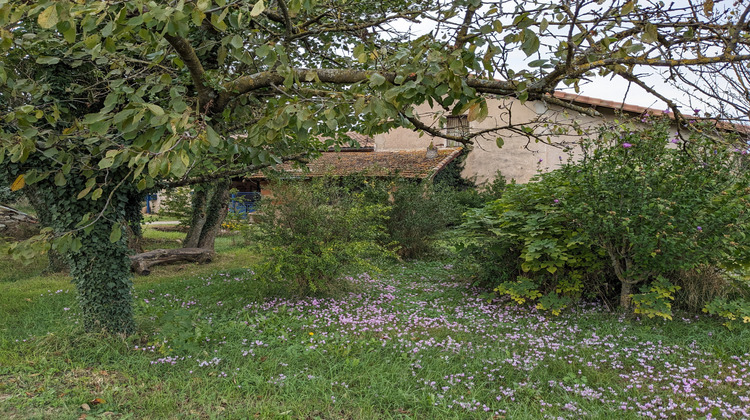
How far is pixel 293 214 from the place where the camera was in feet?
18.7

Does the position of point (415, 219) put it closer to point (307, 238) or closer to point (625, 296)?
point (307, 238)

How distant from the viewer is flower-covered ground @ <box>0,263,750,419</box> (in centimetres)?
286

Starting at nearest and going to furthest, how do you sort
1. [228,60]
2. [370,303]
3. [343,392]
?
[343,392] < [228,60] < [370,303]

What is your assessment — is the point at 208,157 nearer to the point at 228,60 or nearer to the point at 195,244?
the point at 228,60

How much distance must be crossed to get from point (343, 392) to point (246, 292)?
331 centimetres

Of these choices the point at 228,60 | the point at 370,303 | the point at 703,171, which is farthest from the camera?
the point at 370,303

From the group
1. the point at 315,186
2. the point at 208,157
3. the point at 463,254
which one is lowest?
the point at 463,254

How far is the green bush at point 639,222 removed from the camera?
163 inches

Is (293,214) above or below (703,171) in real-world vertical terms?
below

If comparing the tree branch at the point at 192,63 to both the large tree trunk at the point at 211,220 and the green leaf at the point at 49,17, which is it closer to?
the green leaf at the point at 49,17

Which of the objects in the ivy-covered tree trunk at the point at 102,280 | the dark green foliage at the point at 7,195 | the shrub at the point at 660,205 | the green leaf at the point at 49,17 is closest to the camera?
the green leaf at the point at 49,17

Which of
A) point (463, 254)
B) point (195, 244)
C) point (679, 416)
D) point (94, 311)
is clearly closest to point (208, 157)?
point (94, 311)

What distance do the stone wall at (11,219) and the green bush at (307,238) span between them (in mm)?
9786

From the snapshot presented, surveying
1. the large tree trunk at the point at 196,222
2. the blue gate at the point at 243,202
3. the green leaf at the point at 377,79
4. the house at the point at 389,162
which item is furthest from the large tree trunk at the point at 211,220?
the green leaf at the point at 377,79
